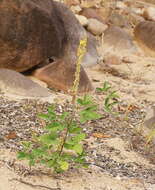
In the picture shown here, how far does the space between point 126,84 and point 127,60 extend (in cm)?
152

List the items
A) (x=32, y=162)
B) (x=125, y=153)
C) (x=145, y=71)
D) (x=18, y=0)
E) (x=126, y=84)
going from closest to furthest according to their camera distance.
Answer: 1. (x=32, y=162)
2. (x=125, y=153)
3. (x=18, y=0)
4. (x=126, y=84)
5. (x=145, y=71)

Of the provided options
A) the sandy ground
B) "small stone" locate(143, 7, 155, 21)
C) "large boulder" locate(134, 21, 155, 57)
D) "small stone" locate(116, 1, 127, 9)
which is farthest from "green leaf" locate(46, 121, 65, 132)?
"small stone" locate(143, 7, 155, 21)

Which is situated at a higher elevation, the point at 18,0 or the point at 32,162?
the point at 18,0

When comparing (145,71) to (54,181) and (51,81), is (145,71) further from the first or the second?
(54,181)

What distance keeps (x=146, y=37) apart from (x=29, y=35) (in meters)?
3.72

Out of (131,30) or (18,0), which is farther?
(131,30)

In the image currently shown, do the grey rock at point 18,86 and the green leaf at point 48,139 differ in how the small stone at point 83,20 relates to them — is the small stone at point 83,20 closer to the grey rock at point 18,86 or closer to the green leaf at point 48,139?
the grey rock at point 18,86

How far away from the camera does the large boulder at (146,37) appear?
8.34m

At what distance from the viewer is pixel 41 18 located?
5.41 m

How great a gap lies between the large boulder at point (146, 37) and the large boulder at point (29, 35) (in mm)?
2849

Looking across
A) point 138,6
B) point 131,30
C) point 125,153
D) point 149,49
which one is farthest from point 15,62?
point 138,6

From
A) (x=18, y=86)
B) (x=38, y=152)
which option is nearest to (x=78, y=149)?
(x=38, y=152)

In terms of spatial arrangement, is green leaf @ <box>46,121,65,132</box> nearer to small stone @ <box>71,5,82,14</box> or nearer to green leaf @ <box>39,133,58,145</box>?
green leaf @ <box>39,133,58,145</box>

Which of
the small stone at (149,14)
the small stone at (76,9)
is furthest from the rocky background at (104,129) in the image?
the small stone at (149,14)
